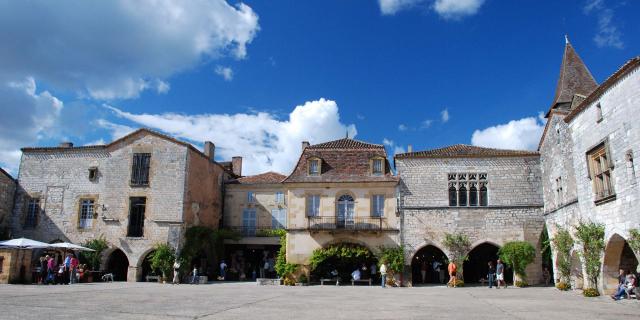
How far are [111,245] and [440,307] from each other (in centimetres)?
2180

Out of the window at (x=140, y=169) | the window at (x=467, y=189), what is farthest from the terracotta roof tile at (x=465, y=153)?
the window at (x=140, y=169)

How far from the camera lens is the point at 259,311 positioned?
11336 millimetres

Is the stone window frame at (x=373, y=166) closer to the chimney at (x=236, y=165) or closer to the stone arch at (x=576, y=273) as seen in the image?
the stone arch at (x=576, y=273)

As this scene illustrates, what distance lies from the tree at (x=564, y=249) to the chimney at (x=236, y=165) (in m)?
23.4

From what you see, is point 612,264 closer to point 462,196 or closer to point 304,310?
point 462,196

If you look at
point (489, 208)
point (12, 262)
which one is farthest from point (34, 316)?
point (489, 208)

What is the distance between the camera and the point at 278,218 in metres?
32.5

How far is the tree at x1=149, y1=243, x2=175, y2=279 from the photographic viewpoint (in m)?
26.3

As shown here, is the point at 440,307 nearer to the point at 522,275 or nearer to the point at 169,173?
the point at 522,275

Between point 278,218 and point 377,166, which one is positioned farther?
point 278,218

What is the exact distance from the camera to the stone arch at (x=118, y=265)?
29.1m

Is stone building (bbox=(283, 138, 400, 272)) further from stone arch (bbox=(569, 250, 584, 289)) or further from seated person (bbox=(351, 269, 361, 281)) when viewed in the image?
stone arch (bbox=(569, 250, 584, 289))

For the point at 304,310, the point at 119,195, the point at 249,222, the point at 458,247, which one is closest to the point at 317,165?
the point at 249,222

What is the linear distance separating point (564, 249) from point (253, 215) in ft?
64.1
